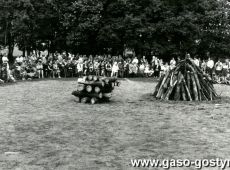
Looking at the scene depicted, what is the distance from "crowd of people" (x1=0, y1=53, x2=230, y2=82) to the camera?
100 feet

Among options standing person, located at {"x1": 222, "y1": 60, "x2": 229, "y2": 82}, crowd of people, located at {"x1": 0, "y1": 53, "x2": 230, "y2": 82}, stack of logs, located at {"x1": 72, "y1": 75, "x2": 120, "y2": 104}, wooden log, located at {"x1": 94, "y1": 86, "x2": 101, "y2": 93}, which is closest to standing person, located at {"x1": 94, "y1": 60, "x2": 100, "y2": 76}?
crowd of people, located at {"x1": 0, "y1": 53, "x2": 230, "y2": 82}

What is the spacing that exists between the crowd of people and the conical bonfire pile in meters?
10.4

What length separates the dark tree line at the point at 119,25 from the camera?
37.4 m

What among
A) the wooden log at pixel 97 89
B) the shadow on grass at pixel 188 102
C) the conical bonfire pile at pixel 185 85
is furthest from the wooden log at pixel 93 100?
the conical bonfire pile at pixel 185 85

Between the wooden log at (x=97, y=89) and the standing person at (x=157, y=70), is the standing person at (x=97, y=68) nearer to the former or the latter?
the standing person at (x=157, y=70)

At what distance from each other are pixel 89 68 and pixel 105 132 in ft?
69.5

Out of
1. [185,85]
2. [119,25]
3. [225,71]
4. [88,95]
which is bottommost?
[88,95]

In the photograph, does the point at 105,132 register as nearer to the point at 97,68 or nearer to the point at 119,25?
the point at 97,68

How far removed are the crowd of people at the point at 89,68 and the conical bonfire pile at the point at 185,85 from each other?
10.4 metres

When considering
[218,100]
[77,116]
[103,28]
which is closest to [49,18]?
[103,28]

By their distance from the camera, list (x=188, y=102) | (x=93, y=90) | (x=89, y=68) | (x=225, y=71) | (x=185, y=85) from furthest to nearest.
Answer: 1. (x=89, y=68)
2. (x=225, y=71)
3. (x=185, y=85)
4. (x=188, y=102)
5. (x=93, y=90)

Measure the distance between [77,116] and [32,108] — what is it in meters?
2.40

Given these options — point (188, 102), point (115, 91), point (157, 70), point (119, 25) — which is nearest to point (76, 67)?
point (157, 70)

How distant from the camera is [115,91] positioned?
74.2 ft
